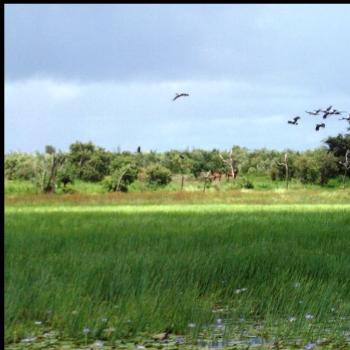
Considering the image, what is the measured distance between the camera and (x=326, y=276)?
6.90 m

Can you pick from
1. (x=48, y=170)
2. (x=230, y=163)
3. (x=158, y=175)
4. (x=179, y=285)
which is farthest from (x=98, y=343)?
(x=48, y=170)

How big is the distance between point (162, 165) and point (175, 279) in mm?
14982

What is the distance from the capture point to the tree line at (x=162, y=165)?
64.5ft

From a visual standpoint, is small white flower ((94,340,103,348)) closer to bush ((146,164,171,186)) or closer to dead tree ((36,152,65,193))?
bush ((146,164,171,186))

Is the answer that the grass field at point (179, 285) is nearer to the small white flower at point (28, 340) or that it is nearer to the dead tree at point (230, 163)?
the small white flower at point (28, 340)

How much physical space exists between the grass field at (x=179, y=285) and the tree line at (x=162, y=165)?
8911 millimetres

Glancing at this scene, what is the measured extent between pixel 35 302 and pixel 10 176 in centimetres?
1858

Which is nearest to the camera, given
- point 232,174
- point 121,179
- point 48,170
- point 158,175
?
point 232,174

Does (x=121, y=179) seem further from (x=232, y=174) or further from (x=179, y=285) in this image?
(x=179, y=285)

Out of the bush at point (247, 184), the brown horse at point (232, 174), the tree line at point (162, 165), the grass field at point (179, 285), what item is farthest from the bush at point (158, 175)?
the grass field at point (179, 285)

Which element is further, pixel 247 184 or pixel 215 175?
pixel 247 184

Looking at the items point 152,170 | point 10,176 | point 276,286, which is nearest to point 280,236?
point 276,286

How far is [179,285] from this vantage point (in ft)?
19.7

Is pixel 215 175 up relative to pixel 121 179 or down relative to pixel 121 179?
up
